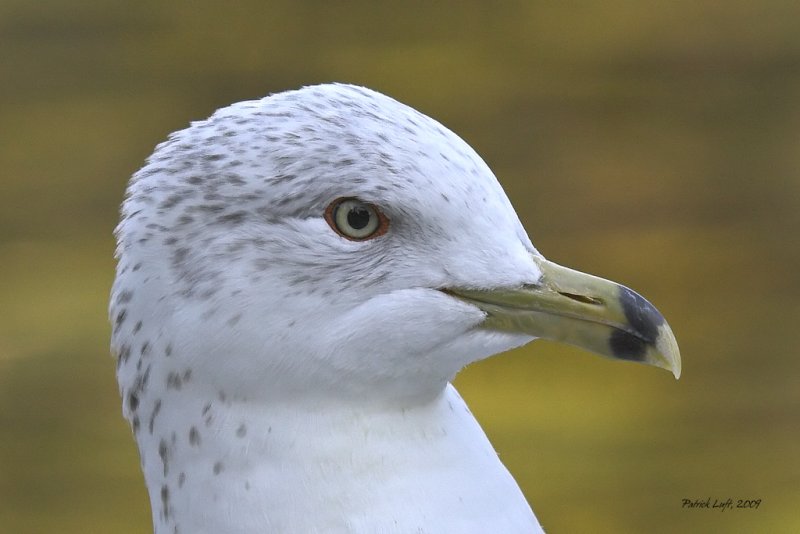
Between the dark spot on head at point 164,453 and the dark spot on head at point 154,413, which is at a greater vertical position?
the dark spot on head at point 154,413

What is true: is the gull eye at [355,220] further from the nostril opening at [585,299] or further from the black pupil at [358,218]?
the nostril opening at [585,299]

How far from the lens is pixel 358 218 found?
105 centimetres

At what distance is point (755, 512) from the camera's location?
99.8 inches

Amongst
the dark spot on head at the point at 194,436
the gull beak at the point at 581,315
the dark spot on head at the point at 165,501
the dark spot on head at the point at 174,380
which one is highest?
the gull beak at the point at 581,315

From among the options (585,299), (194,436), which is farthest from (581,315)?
(194,436)

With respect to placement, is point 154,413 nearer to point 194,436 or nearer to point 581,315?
point 194,436

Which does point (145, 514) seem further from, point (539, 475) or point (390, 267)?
point (390, 267)

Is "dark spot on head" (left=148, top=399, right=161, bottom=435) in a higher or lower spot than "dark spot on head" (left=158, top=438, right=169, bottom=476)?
higher

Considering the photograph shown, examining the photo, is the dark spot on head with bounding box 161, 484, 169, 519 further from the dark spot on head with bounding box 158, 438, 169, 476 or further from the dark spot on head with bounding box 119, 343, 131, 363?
the dark spot on head with bounding box 119, 343, 131, 363

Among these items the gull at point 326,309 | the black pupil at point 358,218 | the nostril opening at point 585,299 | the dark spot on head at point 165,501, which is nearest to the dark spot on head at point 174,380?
the gull at point 326,309

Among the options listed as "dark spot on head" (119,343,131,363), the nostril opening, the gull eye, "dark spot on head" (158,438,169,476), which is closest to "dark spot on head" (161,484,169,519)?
"dark spot on head" (158,438,169,476)

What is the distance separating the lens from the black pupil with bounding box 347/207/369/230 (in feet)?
3.44

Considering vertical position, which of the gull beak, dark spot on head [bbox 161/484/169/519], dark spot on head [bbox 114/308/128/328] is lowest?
dark spot on head [bbox 161/484/169/519]

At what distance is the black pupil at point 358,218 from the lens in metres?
1.05
